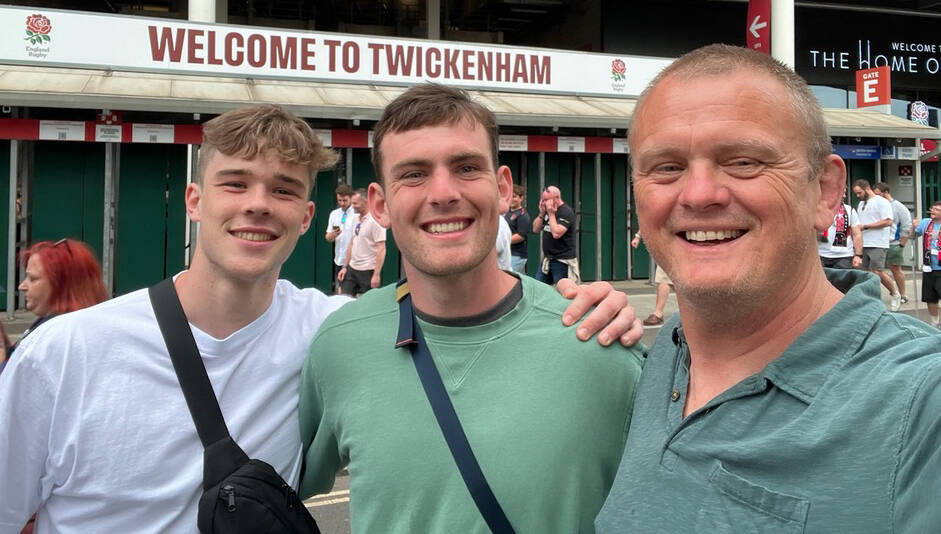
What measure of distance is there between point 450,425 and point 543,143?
1267cm

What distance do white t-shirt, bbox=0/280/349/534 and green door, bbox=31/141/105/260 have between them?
11361 millimetres

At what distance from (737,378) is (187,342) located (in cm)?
147

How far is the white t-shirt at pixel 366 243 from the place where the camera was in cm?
938

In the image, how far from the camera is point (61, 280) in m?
3.83

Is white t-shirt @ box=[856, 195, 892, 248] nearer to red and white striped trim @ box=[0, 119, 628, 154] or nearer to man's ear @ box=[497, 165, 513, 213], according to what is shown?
red and white striped trim @ box=[0, 119, 628, 154]

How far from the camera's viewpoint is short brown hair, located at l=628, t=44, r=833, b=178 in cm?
140

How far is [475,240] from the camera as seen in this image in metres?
1.89

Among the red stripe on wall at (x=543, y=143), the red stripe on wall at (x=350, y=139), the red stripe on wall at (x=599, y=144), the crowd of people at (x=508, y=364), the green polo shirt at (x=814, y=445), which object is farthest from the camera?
the red stripe on wall at (x=599, y=144)

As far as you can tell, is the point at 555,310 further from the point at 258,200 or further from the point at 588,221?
the point at 588,221

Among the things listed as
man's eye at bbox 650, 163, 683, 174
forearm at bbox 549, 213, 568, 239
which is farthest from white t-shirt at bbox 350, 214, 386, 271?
man's eye at bbox 650, 163, 683, 174

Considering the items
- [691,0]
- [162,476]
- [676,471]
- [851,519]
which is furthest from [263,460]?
[691,0]

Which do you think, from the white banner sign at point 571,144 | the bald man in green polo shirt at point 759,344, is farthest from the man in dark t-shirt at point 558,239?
the bald man in green polo shirt at point 759,344

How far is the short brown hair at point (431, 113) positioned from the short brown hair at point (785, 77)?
679 millimetres

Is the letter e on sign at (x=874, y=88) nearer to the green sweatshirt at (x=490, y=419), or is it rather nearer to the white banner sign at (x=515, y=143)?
the white banner sign at (x=515, y=143)
